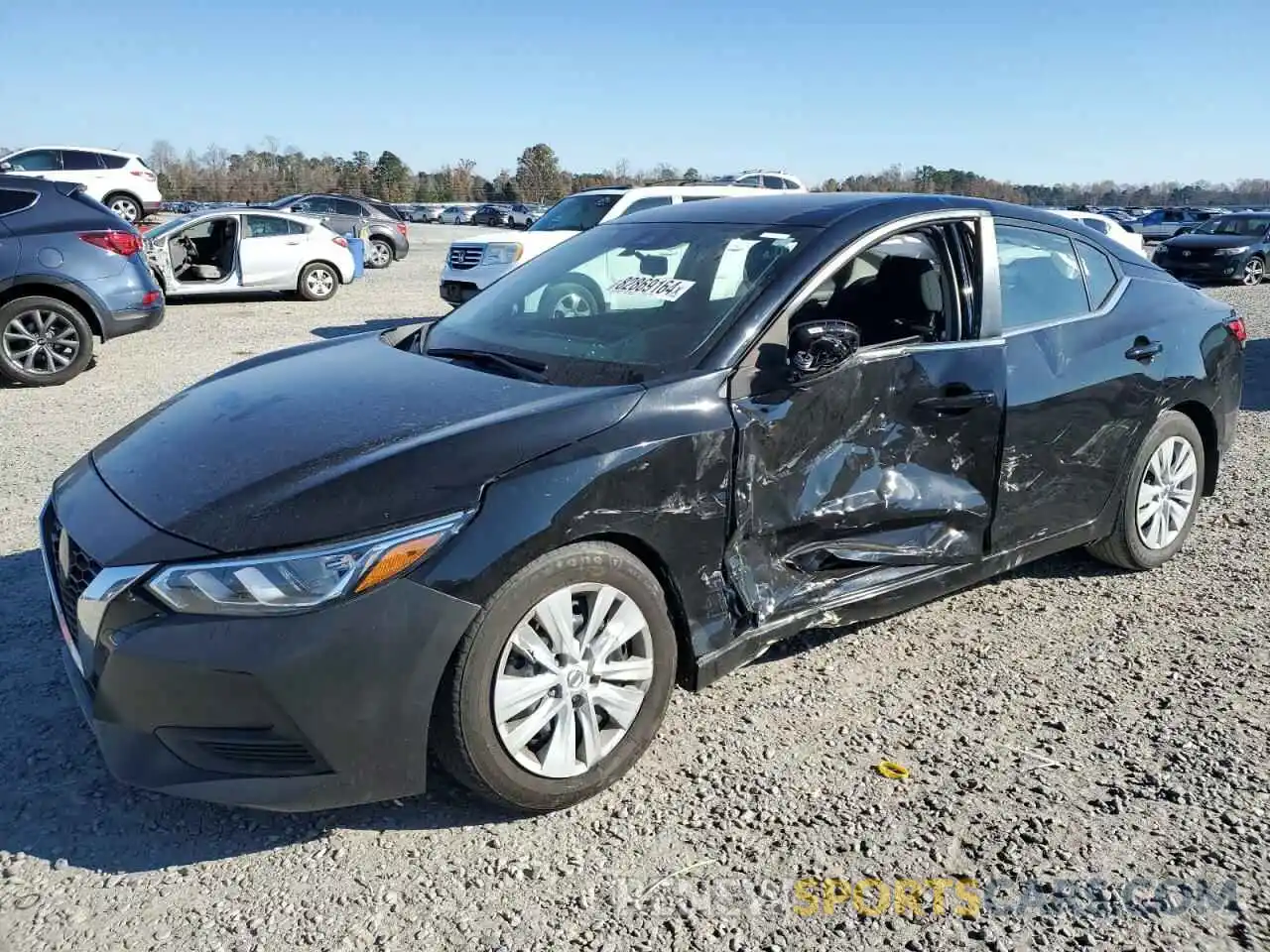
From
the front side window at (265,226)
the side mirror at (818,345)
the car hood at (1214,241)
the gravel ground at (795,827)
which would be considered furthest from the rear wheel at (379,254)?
the side mirror at (818,345)

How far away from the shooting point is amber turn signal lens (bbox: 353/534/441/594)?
248 centimetres

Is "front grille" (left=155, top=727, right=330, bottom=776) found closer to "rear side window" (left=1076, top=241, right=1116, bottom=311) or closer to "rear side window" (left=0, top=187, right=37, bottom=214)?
"rear side window" (left=1076, top=241, right=1116, bottom=311)

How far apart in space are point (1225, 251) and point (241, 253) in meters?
19.1

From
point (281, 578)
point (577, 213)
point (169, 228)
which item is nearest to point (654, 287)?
point (281, 578)

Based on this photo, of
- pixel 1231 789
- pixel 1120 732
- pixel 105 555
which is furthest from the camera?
pixel 1120 732

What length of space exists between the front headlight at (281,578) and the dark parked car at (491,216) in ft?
165

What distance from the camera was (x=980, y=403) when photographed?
3678 mm

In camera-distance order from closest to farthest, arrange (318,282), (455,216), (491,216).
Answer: (318,282)
(491,216)
(455,216)

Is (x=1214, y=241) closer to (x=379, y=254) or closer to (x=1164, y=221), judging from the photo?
(x=379, y=254)

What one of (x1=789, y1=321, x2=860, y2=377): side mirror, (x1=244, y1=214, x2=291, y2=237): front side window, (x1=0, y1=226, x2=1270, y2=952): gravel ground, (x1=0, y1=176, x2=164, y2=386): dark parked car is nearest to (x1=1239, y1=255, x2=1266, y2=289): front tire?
(x1=244, y1=214, x2=291, y2=237): front side window

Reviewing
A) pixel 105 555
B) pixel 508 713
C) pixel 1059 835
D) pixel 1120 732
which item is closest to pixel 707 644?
pixel 508 713

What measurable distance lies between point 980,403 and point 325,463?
7.51 ft

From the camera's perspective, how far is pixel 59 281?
27.9 feet

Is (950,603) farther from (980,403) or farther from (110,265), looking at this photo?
(110,265)
